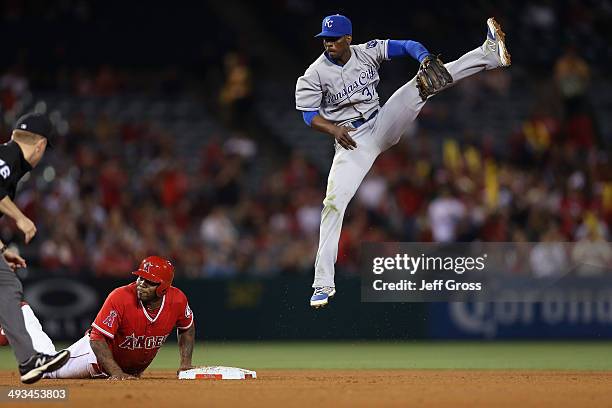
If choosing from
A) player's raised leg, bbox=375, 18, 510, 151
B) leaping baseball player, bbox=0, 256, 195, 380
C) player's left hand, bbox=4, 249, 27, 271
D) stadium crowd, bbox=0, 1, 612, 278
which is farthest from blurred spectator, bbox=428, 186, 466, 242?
player's left hand, bbox=4, 249, 27, 271

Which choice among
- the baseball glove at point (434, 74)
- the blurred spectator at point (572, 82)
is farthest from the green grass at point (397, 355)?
the blurred spectator at point (572, 82)

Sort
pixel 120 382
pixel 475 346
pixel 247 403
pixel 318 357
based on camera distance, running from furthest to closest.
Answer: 1. pixel 475 346
2. pixel 318 357
3. pixel 120 382
4. pixel 247 403

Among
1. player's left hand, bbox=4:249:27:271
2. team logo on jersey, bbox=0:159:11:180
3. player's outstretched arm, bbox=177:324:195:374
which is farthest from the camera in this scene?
player's outstretched arm, bbox=177:324:195:374

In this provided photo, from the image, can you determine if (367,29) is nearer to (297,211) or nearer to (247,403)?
(297,211)

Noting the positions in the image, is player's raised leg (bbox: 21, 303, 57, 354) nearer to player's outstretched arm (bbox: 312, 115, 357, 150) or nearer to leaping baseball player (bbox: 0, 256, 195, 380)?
leaping baseball player (bbox: 0, 256, 195, 380)

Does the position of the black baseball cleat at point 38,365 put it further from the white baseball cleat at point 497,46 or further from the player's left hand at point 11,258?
the white baseball cleat at point 497,46

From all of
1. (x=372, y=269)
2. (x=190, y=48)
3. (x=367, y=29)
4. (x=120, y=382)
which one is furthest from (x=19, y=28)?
(x=120, y=382)

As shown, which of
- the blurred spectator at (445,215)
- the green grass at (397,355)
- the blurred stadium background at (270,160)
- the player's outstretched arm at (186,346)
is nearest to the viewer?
the player's outstretched arm at (186,346)
